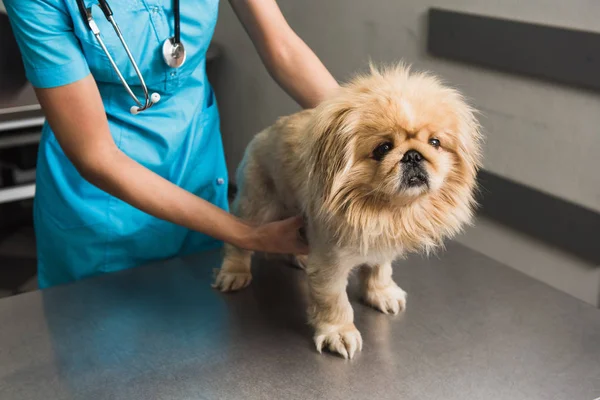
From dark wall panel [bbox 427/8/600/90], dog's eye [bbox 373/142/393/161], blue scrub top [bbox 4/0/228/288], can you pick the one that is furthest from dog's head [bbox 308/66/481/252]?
dark wall panel [bbox 427/8/600/90]

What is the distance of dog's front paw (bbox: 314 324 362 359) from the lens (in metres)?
1.29

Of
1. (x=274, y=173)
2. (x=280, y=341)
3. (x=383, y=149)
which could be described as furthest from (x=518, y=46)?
(x=280, y=341)

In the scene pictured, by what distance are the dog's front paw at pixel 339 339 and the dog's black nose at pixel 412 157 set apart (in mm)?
364

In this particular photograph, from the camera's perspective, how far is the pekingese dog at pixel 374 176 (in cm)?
115

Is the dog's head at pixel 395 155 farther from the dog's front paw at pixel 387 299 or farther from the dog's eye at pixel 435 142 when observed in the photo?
the dog's front paw at pixel 387 299

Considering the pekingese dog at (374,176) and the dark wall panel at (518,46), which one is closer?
the pekingese dog at (374,176)

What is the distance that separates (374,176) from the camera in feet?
3.84

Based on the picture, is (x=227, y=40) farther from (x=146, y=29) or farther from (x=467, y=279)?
(x=467, y=279)

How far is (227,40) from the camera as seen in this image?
378cm

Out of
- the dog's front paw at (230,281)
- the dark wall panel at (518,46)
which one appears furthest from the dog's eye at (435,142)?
the dark wall panel at (518,46)

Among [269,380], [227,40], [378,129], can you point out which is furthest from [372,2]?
[269,380]

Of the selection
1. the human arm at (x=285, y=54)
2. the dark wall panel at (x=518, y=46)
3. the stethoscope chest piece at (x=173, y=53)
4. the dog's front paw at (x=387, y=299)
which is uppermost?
the dark wall panel at (x=518, y=46)

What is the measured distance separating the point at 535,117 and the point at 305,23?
4.36 feet

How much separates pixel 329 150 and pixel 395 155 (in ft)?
0.39
